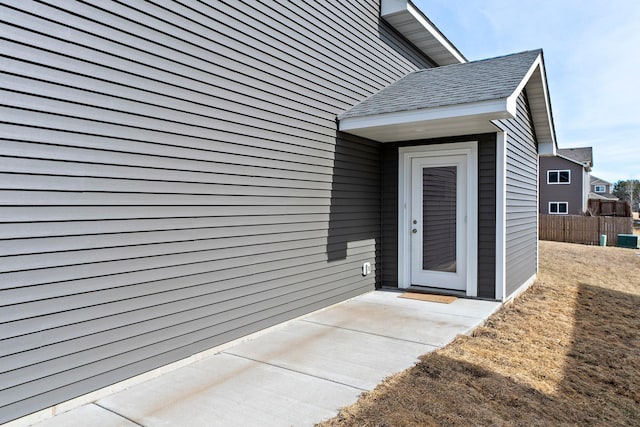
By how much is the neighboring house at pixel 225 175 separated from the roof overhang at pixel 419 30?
5cm

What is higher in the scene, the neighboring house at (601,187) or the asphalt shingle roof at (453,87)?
the neighboring house at (601,187)

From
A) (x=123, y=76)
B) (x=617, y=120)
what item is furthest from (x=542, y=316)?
(x=617, y=120)

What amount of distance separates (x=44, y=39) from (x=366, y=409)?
3055 millimetres

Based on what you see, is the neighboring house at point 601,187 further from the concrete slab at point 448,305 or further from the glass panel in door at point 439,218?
the concrete slab at point 448,305

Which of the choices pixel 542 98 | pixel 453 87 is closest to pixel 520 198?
pixel 542 98

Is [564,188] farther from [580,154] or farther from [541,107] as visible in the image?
[541,107]

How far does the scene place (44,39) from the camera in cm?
245

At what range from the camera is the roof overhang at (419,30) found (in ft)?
20.7

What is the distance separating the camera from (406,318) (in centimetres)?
476

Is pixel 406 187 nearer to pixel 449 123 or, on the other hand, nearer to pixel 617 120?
pixel 449 123

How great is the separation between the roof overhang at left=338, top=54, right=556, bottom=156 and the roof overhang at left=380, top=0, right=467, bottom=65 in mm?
1932

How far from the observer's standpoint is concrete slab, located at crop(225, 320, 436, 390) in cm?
319

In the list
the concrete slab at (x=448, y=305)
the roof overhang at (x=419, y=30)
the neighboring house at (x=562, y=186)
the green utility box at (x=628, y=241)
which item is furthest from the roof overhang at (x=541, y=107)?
the neighboring house at (x=562, y=186)

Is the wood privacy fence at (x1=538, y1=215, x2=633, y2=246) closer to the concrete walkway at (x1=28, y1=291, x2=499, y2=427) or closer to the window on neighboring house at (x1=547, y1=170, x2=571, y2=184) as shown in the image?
the window on neighboring house at (x1=547, y1=170, x2=571, y2=184)
